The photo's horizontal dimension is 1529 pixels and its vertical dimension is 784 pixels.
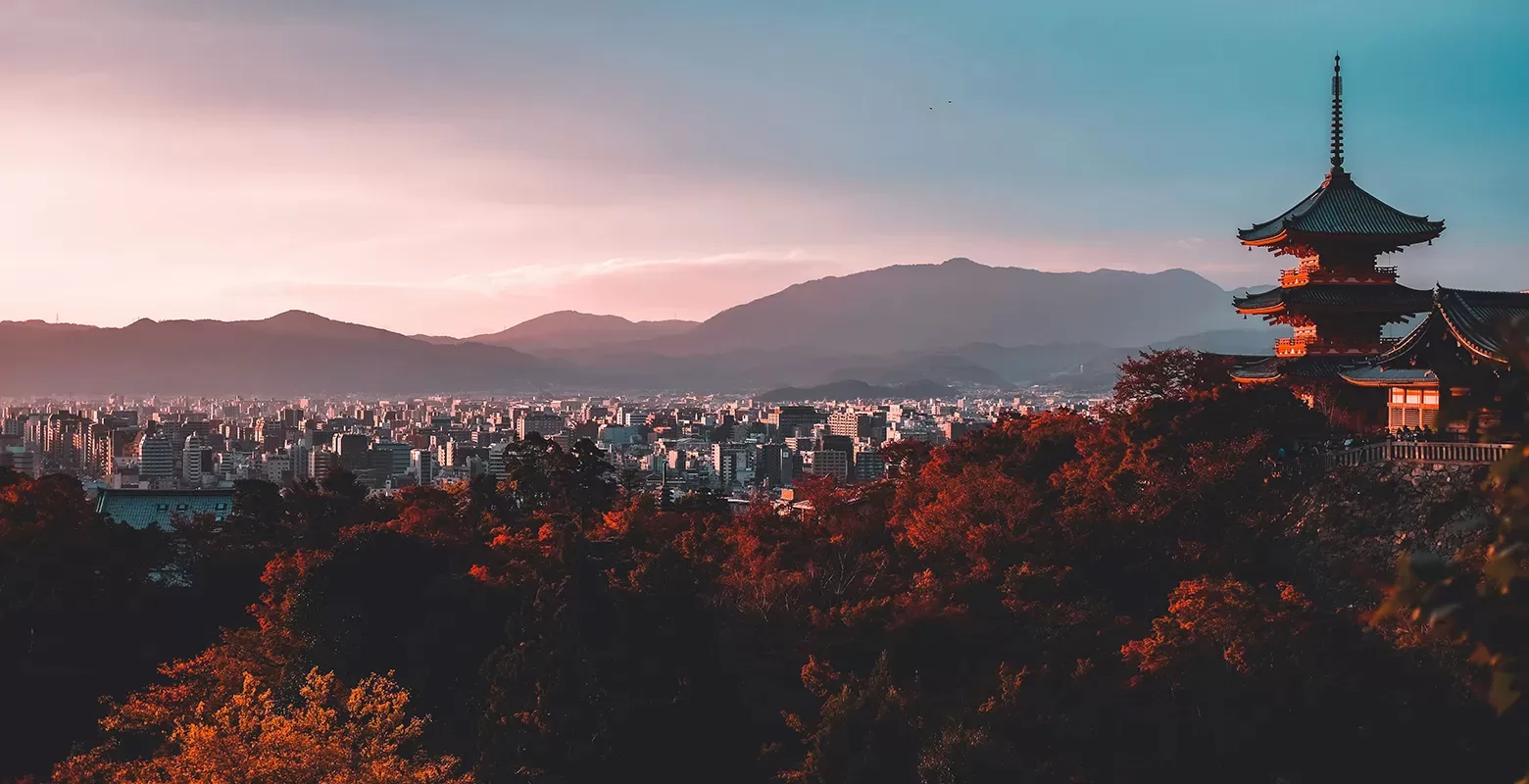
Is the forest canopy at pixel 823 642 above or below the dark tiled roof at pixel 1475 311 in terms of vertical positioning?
below

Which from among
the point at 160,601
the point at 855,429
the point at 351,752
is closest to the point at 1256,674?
the point at 351,752

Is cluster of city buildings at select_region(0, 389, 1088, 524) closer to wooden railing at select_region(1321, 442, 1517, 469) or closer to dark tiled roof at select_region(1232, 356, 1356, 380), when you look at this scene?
dark tiled roof at select_region(1232, 356, 1356, 380)

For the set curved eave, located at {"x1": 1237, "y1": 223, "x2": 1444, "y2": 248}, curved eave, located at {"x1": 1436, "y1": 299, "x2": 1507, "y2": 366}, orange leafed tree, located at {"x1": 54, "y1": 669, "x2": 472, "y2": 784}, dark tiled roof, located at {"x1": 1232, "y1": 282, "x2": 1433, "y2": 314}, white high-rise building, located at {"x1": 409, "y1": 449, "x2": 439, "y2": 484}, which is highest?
curved eave, located at {"x1": 1237, "y1": 223, "x2": 1444, "y2": 248}

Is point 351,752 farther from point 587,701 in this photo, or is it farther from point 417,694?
point 417,694

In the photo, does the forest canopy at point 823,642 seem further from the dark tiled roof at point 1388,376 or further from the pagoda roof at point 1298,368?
the dark tiled roof at point 1388,376

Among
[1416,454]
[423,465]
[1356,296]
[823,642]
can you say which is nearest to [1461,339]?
[1416,454]

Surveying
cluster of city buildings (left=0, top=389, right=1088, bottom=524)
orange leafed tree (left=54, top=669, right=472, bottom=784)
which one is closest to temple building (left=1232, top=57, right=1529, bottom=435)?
orange leafed tree (left=54, top=669, right=472, bottom=784)

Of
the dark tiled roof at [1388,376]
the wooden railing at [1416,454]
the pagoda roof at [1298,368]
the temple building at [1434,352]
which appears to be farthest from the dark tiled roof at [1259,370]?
the wooden railing at [1416,454]
